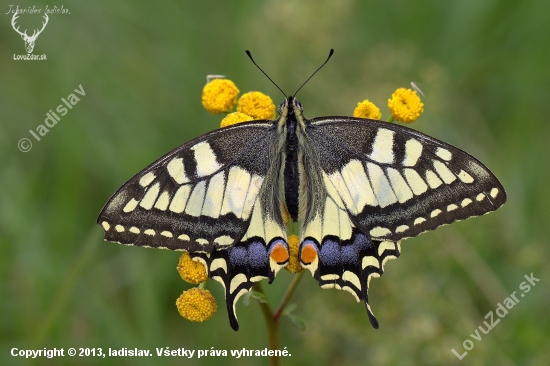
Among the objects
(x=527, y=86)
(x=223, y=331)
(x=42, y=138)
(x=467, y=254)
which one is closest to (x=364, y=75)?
(x=527, y=86)

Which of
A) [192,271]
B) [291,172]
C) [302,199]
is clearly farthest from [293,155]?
[192,271]

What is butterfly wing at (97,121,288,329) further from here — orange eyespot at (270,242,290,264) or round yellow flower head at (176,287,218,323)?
round yellow flower head at (176,287,218,323)

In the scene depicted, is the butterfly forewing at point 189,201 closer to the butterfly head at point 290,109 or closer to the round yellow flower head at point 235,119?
the round yellow flower head at point 235,119

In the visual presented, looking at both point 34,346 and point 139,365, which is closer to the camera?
point 34,346

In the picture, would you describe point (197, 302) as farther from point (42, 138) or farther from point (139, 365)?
point (42, 138)

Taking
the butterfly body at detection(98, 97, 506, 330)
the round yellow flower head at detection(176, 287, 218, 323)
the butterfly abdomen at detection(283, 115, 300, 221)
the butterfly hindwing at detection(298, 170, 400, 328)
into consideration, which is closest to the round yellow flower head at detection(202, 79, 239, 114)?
the butterfly body at detection(98, 97, 506, 330)

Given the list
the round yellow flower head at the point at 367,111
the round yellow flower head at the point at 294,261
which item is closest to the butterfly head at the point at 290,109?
the round yellow flower head at the point at 367,111

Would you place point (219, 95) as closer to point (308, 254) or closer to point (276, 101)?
point (308, 254)
